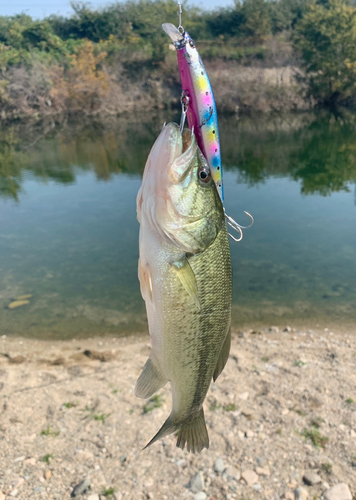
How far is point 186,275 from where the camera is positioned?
5.50 ft

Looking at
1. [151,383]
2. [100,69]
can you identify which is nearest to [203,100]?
[151,383]

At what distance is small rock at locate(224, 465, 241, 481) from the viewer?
11.6ft

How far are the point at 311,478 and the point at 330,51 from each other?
3215 cm

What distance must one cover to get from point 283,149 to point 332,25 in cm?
1674

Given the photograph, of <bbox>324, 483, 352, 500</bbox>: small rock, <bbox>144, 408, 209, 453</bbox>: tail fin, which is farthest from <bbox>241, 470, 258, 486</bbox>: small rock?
<bbox>144, 408, 209, 453</bbox>: tail fin

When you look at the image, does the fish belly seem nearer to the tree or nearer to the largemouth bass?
the largemouth bass

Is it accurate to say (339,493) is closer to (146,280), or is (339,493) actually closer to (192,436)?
(192,436)

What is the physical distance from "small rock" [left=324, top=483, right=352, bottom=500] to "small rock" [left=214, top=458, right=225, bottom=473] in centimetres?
88

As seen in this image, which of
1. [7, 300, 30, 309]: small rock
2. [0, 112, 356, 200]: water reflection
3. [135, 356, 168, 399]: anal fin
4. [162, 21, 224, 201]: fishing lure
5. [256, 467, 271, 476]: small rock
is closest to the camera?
[162, 21, 224, 201]: fishing lure

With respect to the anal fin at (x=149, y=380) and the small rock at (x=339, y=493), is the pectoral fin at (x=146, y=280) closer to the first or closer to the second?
the anal fin at (x=149, y=380)

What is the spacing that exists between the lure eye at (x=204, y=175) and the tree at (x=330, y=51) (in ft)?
105

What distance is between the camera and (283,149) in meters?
19.1

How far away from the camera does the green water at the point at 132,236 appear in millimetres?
7223

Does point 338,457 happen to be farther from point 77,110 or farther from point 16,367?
point 77,110
